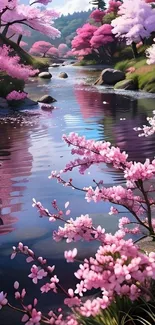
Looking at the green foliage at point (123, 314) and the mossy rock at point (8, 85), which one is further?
the mossy rock at point (8, 85)

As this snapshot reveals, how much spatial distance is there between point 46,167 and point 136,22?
3767 cm

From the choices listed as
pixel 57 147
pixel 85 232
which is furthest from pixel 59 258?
pixel 57 147

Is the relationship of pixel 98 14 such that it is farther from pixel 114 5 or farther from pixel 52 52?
pixel 52 52

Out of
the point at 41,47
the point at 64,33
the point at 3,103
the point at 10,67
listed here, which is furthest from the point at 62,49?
the point at 10,67

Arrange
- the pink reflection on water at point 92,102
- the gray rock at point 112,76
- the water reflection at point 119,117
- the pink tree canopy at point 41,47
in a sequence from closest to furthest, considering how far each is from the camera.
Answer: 1. the water reflection at point 119,117
2. the pink reflection on water at point 92,102
3. the gray rock at point 112,76
4. the pink tree canopy at point 41,47

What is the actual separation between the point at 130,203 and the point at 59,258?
2.34 meters

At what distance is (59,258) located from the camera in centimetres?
581

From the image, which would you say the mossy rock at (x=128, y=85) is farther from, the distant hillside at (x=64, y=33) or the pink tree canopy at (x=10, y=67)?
the distant hillside at (x=64, y=33)

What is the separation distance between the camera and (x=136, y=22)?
45344 millimetres

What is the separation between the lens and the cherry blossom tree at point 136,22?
44.6m

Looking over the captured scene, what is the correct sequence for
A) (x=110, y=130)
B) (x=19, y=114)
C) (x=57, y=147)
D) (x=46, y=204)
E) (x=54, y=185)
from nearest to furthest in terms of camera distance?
(x=46, y=204)
(x=54, y=185)
(x=57, y=147)
(x=110, y=130)
(x=19, y=114)

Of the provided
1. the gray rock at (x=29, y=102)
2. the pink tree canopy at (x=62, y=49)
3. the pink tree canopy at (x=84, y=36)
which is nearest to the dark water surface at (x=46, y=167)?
the gray rock at (x=29, y=102)

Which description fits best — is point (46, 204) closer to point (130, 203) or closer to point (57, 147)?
point (130, 203)

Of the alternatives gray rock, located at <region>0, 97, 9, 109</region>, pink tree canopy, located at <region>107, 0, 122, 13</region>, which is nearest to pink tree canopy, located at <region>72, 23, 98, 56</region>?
pink tree canopy, located at <region>107, 0, 122, 13</region>
